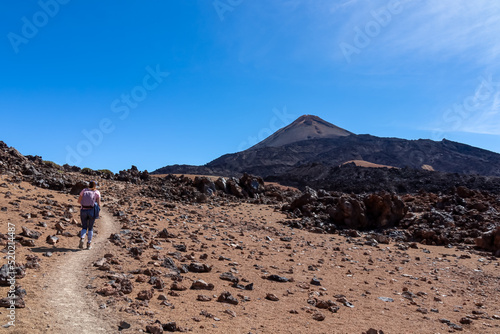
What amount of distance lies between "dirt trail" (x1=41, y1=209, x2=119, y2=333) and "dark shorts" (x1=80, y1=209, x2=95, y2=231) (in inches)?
36.9

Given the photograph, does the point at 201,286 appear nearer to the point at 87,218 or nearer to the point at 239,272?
the point at 239,272

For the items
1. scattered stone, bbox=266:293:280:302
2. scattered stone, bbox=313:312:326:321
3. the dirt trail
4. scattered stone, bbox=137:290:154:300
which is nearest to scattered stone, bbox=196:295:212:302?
scattered stone, bbox=137:290:154:300

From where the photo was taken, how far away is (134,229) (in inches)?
472

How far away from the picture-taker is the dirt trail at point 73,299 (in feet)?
15.0

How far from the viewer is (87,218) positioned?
29.2 feet

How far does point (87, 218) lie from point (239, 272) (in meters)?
4.45

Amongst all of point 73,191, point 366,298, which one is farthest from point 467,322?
point 73,191

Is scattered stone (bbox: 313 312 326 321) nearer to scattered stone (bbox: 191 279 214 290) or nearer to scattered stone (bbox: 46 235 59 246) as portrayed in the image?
scattered stone (bbox: 191 279 214 290)

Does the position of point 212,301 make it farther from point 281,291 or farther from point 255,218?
point 255,218

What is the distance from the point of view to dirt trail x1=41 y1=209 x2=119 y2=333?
4570mm

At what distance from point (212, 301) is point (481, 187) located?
55569 mm

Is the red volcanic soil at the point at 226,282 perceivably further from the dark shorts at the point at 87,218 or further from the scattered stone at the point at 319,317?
the dark shorts at the point at 87,218

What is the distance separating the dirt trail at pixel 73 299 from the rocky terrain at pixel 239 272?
26 mm

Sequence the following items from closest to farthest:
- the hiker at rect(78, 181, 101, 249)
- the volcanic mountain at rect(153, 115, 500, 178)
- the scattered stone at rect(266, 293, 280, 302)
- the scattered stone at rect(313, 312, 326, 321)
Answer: the scattered stone at rect(313, 312, 326, 321), the scattered stone at rect(266, 293, 280, 302), the hiker at rect(78, 181, 101, 249), the volcanic mountain at rect(153, 115, 500, 178)
